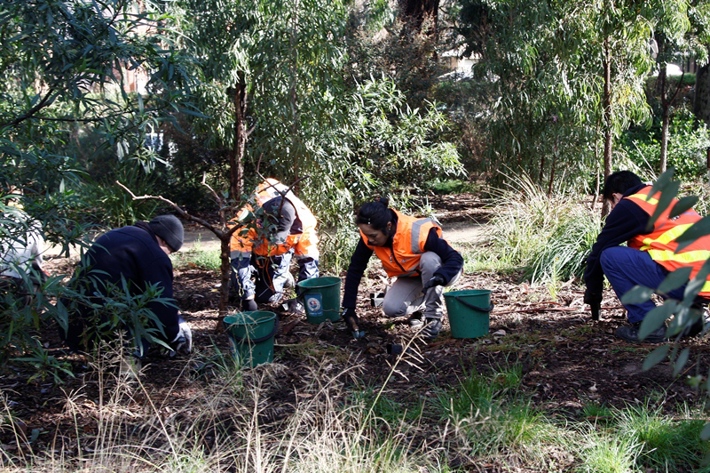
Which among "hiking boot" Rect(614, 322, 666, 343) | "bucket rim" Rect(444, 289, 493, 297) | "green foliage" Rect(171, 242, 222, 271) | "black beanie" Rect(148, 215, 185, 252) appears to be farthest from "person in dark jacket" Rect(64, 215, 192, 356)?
"green foliage" Rect(171, 242, 222, 271)

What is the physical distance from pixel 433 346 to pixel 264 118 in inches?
132

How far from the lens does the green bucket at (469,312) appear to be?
5090mm

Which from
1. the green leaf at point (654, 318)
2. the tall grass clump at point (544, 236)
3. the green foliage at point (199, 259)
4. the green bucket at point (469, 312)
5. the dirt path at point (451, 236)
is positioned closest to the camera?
the green leaf at point (654, 318)

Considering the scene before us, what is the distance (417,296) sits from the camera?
578 cm

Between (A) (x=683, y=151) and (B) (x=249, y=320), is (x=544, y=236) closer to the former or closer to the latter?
(B) (x=249, y=320)

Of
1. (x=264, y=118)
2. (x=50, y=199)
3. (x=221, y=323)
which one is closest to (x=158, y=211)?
(x=264, y=118)

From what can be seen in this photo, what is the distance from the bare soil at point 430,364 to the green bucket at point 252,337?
0.15 m

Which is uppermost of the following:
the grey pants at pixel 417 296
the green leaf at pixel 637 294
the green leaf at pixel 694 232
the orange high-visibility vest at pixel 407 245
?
the green leaf at pixel 694 232

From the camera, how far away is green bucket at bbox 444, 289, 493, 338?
16.7 feet

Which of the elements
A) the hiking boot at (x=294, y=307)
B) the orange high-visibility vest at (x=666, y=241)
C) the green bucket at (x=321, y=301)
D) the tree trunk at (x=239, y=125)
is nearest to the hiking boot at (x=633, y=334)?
the orange high-visibility vest at (x=666, y=241)

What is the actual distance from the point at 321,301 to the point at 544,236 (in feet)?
9.20

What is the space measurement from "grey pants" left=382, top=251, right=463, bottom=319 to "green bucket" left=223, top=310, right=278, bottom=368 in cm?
128

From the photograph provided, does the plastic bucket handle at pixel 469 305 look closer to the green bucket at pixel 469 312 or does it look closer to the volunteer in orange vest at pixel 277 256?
the green bucket at pixel 469 312

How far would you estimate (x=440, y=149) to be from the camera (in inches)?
326
